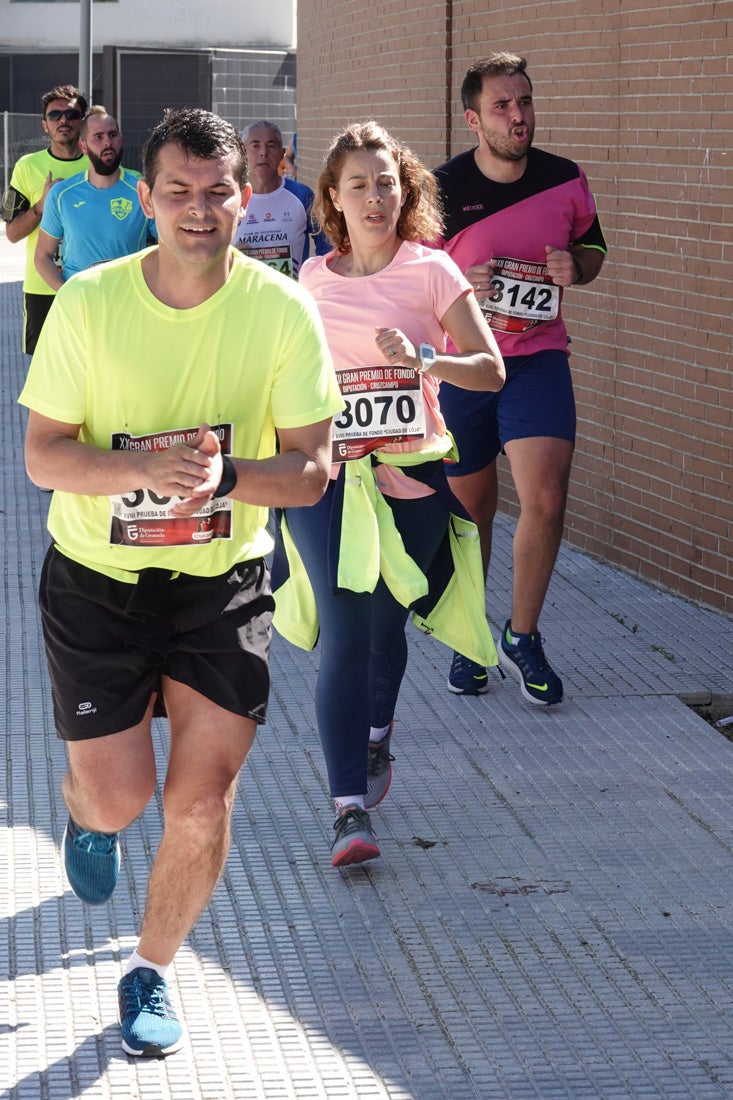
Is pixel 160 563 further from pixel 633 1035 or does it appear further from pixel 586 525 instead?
pixel 586 525

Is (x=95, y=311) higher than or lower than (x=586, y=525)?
higher

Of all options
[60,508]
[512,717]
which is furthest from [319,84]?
[60,508]

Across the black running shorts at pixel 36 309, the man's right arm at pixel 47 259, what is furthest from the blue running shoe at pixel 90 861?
the black running shorts at pixel 36 309

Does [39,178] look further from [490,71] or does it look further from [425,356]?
[425,356]

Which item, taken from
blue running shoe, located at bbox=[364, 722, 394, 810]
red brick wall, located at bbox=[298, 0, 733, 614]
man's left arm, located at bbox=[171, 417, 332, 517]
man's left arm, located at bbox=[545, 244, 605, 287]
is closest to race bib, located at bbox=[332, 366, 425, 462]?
blue running shoe, located at bbox=[364, 722, 394, 810]

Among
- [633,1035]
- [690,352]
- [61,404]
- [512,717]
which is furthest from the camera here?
[690,352]

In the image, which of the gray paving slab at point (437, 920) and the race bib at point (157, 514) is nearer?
the race bib at point (157, 514)

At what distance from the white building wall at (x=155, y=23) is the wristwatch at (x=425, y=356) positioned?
32.8m

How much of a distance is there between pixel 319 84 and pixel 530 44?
6.35 m

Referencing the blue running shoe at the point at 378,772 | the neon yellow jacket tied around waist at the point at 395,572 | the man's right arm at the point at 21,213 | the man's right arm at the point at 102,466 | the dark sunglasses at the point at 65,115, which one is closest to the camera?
the man's right arm at the point at 102,466

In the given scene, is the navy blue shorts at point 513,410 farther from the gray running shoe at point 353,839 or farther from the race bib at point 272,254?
the race bib at point 272,254

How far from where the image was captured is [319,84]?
1535cm

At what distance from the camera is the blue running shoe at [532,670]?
6.41 metres

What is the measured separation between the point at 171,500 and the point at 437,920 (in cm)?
149
